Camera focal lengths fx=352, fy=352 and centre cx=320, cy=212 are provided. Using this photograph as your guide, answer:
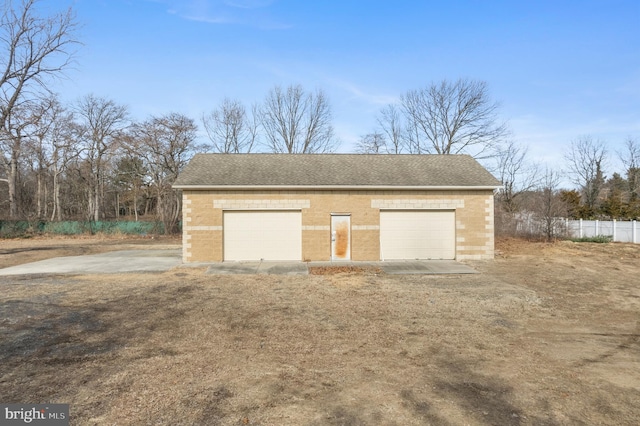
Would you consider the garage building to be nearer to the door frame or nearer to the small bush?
the door frame

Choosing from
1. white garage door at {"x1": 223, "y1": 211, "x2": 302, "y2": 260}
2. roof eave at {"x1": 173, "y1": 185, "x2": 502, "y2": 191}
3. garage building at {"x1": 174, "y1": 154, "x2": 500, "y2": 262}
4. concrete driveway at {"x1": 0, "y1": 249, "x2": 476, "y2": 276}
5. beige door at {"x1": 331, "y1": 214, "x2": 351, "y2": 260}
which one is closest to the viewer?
concrete driveway at {"x1": 0, "y1": 249, "x2": 476, "y2": 276}

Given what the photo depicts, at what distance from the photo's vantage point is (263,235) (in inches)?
573

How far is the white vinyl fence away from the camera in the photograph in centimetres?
2058

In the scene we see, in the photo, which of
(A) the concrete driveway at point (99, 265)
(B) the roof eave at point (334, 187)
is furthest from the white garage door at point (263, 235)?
(A) the concrete driveway at point (99, 265)

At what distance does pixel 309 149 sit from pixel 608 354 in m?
34.8

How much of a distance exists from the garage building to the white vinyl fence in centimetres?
1233

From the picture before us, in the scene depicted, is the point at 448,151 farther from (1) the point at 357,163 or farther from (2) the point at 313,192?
(2) the point at 313,192

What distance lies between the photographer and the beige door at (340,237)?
47.7ft

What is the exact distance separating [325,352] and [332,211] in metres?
9.63

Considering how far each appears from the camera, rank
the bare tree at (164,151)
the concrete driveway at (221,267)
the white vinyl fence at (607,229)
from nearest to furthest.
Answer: the concrete driveway at (221,267) < the white vinyl fence at (607,229) < the bare tree at (164,151)

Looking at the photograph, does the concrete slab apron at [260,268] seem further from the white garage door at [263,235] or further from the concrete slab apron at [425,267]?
the concrete slab apron at [425,267]

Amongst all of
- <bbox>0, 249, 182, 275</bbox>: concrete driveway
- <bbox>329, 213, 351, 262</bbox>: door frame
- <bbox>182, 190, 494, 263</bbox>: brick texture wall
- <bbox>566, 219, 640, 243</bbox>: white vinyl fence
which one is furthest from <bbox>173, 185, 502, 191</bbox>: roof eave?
<bbox>566, 219, 640, 243</bbox>: white vinyl fence

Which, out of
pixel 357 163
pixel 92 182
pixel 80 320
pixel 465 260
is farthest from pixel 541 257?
pixel 92 182

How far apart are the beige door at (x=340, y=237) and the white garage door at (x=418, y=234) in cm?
140
